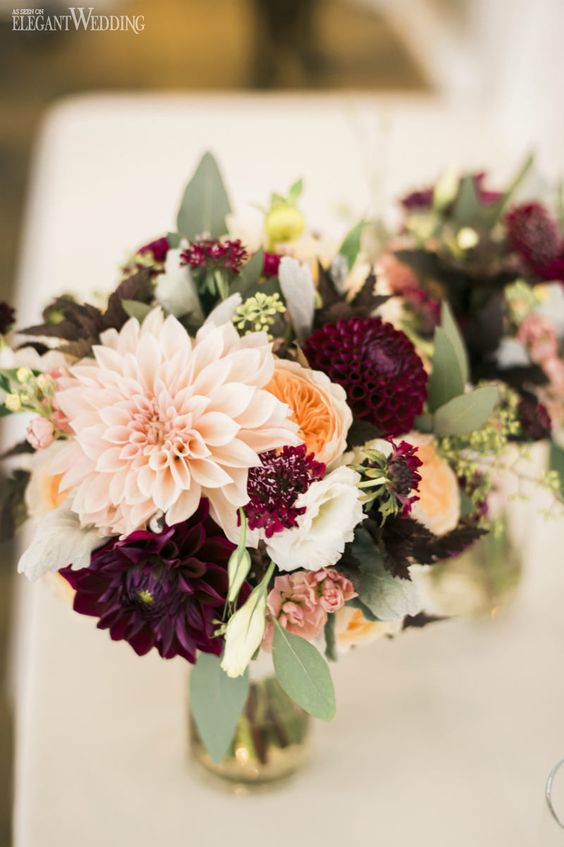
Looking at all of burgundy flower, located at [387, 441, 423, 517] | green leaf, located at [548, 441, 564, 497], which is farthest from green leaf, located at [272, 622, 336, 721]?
green leaf, located at [548, 441, 564, 497]

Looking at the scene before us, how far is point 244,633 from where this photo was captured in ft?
1.84

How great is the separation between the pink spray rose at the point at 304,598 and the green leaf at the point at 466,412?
153 millimetres

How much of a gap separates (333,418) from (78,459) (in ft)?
0.55

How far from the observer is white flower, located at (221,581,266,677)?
0.56 meters

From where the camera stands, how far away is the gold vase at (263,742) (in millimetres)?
780

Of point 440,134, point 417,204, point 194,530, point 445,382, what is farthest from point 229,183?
point 194,530

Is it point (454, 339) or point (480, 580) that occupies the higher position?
point (454, 339)

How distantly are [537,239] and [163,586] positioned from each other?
544 mm

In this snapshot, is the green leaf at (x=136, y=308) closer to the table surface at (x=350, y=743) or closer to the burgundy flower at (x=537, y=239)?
the table surface at (x=350, y=743)

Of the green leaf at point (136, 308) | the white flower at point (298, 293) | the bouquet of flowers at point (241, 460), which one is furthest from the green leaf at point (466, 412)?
the green leaf at point (136, 308)

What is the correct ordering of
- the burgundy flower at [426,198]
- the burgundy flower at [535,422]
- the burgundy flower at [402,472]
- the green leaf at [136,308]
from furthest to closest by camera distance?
the burgundy flower at [426,198], the burgundy flower at [535,422], the green leaf at [136,308], the burgundy flower at [402,472]

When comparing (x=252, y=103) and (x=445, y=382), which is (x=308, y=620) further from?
→ (x=252, y=103)

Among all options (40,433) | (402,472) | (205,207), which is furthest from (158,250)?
(402,472)

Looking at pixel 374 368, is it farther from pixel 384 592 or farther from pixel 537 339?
pixel 537 339
